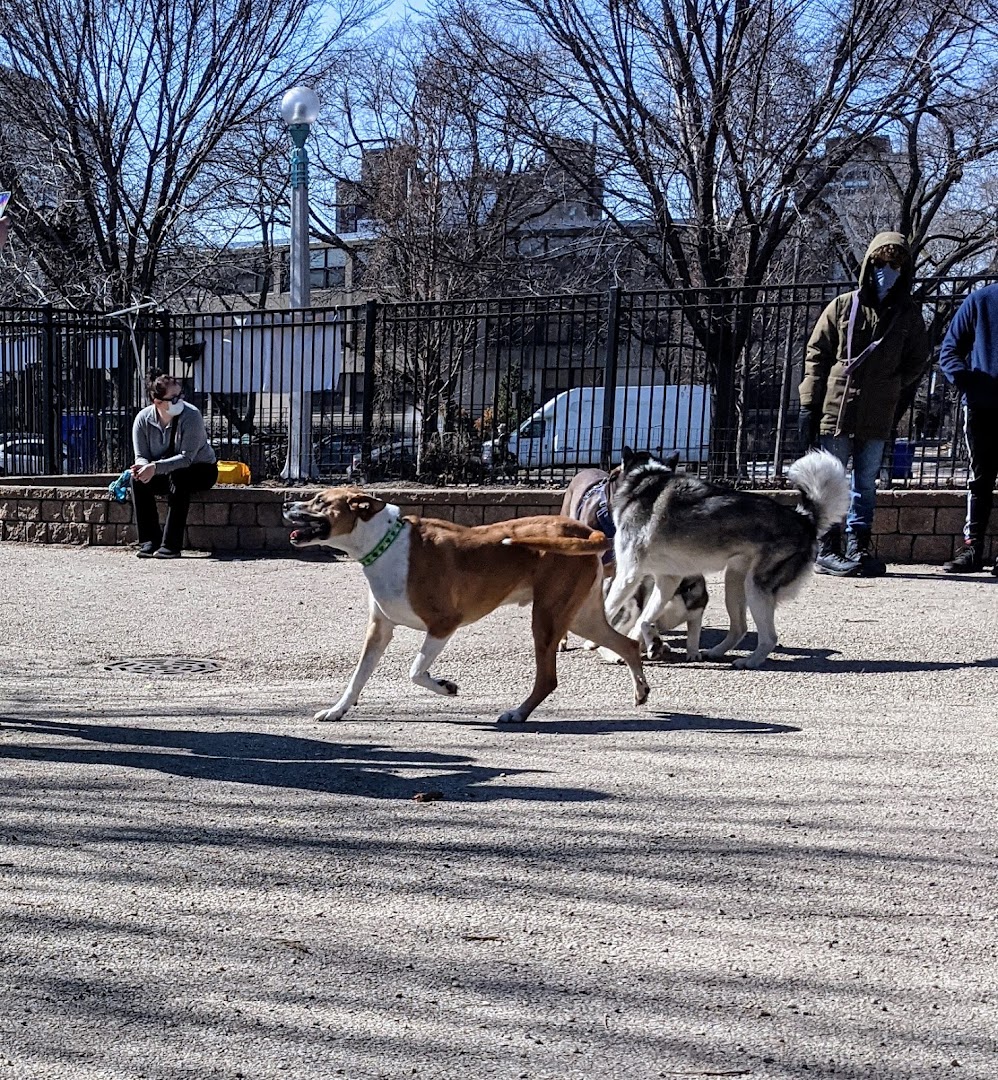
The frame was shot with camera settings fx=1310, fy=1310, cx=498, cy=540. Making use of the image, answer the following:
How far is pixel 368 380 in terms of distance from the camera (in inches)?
545

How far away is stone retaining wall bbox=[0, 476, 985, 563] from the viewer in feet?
39.3

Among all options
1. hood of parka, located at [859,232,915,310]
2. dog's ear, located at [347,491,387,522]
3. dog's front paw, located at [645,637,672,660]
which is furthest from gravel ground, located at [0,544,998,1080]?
hood of parka, located at [859,232,915,310]

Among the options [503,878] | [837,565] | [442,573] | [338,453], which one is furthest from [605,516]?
[338,453]

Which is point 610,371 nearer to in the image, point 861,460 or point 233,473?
point 861,460

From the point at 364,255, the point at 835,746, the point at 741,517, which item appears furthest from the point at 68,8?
the point at 835,746

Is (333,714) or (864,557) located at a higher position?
(864,557)

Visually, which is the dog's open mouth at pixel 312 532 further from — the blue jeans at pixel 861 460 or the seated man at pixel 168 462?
the seated man at pixel 168 462

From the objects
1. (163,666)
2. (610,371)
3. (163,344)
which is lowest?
(163,666)

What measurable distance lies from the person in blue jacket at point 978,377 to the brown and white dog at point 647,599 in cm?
357

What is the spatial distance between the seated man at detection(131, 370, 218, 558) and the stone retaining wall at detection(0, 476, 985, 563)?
1.33ft

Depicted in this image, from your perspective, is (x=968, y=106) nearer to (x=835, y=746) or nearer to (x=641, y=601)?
(x=641, y=601)

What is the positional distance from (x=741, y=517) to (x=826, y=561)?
3.76 meters

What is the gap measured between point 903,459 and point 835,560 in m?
1.89

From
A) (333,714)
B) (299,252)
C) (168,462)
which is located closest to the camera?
(333,714)
